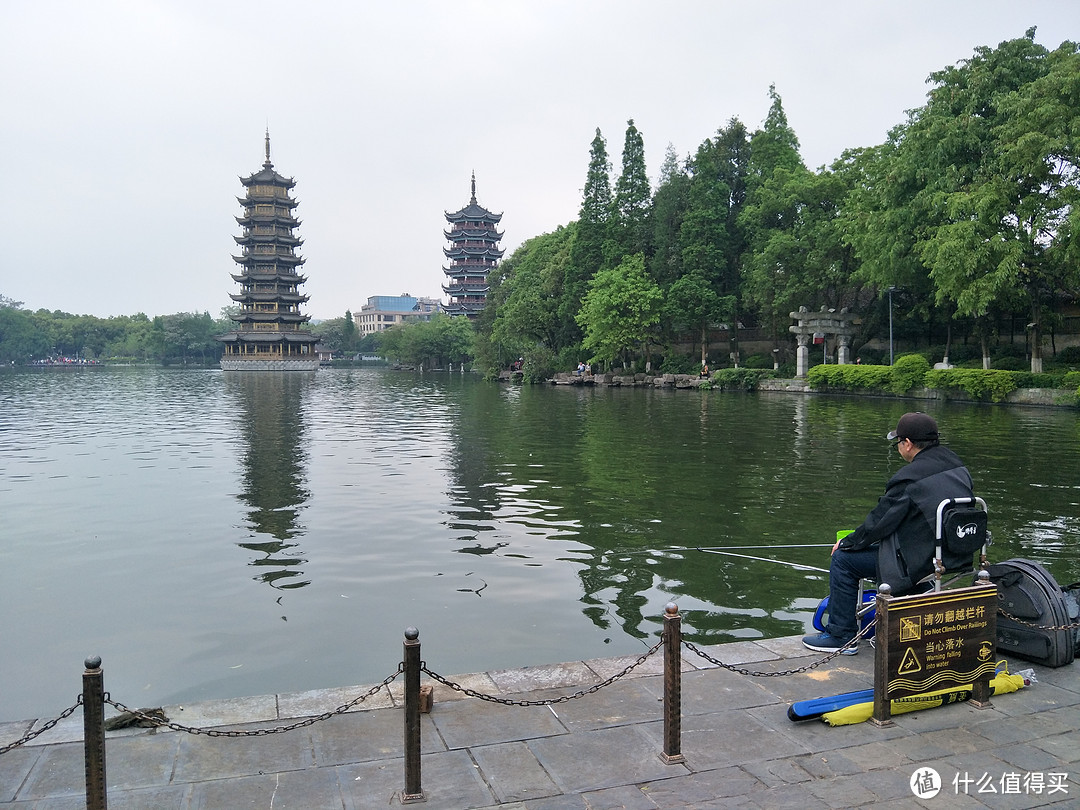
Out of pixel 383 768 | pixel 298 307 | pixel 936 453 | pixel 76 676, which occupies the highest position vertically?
pixel 298 307

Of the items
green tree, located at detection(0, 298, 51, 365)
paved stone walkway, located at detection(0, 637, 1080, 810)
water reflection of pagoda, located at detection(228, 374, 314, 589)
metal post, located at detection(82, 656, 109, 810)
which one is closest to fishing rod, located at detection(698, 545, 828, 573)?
paved stone walkway, located at detection(0, 637, 1080, 810)

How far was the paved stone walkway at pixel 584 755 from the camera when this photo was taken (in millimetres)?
3543

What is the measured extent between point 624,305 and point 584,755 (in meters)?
43.9

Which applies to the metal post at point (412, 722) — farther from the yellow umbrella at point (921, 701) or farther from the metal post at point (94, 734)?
the yellow umbrella at point (921, 701)

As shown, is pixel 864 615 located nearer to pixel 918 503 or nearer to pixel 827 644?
pixel 827 644

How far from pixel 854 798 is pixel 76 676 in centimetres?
542

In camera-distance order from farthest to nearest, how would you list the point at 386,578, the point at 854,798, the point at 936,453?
the point at 386,578 → the point at 936,453 → the point at 854,798

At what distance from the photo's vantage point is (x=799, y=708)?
4.23 m

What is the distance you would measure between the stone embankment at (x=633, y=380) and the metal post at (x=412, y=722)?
4126 cm

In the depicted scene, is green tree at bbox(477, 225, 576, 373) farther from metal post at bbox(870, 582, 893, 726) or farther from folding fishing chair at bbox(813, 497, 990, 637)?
metal post at bbox(870, 582, 893, 726)

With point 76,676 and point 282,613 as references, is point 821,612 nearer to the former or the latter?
point 282,613

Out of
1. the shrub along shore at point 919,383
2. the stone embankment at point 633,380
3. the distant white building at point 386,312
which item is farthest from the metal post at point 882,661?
the distant white building at point 386,312

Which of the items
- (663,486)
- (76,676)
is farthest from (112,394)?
(76,676)

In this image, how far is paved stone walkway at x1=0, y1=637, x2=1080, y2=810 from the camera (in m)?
3.54
